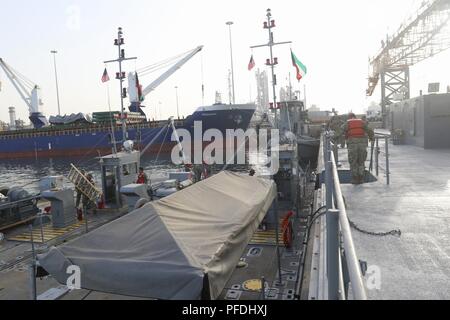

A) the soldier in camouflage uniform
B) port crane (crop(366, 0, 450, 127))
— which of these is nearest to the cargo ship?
port crane (crop(366, 0, 450, 127))

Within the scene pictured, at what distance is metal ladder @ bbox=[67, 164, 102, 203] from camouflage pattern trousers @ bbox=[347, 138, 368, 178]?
1239 cm

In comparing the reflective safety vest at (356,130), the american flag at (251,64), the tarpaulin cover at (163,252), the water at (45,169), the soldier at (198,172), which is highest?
the american flag at (251,64)

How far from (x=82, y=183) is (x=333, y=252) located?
16.4 m

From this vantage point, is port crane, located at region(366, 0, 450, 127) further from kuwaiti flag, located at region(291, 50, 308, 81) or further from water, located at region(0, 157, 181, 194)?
water, located at region(0, 157, 181, 194)

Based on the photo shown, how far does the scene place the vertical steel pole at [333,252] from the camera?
1.85 metres

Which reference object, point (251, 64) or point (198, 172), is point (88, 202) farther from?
point (251, 64)

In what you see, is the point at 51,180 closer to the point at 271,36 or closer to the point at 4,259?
the point at 4,259

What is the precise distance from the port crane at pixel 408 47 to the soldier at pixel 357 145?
19660 mm

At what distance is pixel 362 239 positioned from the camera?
4.54 meters

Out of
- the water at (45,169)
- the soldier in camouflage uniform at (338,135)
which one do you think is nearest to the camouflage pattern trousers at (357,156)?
the soldier in camouflage uniform at (338,135)

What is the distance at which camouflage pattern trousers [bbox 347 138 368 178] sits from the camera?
826 centimetres

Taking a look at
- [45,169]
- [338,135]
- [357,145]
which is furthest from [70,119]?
[357,145]

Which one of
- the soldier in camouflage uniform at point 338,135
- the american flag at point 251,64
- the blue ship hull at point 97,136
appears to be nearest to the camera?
the soldier in camouflage uniform at point 338,135

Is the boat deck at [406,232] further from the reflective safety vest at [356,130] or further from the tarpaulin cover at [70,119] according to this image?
the tarpaulin cover at [70,119]
